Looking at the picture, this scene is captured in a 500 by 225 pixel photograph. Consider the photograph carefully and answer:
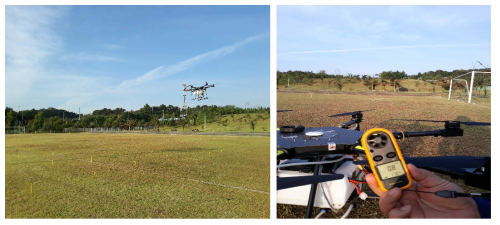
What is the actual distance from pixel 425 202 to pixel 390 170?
17.3 inches

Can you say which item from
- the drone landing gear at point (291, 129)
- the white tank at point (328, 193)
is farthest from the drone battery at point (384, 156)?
the drone landing gear at point (291, 129)

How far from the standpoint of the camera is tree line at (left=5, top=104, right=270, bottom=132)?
2020 centimetres

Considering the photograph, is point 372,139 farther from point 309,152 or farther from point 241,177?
point 241,177

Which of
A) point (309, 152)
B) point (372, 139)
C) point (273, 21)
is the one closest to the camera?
point (372, 139)

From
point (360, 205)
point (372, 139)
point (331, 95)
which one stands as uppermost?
point (331, 95)

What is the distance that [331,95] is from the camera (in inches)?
255

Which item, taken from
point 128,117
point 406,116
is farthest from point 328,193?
point 128,117

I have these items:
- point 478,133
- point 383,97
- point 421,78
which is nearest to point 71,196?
point 478,133

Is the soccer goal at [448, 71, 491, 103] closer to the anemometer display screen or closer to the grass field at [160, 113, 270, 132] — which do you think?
the anemometer display screen

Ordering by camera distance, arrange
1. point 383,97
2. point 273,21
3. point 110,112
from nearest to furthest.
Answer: point 273,21 < point 383,97 < point 110,112

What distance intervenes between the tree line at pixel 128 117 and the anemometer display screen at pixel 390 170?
59.7 feet

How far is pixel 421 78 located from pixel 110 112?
23.6 metres

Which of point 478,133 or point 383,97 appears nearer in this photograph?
point 478,133

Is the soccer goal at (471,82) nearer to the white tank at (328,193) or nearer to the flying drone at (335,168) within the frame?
the flying drone at (335,168)
